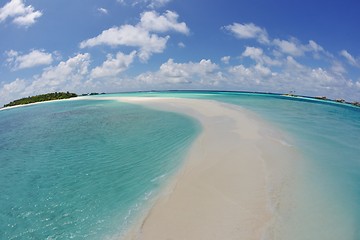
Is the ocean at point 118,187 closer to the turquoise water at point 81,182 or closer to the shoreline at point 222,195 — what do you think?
the turquoise water at point 81,182

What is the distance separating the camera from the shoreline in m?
4.86

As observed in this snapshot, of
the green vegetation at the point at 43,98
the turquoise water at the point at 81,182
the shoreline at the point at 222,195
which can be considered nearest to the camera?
the shoreline at the point at 222,195

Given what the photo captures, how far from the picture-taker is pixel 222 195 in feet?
20.7

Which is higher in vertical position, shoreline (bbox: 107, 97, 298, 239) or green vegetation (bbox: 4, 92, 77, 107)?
green vegetation (bbox: 4, 92, 77, 107)

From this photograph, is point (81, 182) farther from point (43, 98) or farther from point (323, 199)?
point (43, 98)

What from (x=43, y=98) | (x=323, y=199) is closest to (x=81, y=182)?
(x=323, y=199)

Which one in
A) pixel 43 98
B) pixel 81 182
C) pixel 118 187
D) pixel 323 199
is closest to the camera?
pixel 323 199

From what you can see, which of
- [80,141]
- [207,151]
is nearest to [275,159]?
[207,151]

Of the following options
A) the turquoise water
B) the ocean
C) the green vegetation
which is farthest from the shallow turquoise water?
the green vegetation

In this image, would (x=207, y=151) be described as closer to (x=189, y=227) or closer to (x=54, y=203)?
(x=189, y=227)

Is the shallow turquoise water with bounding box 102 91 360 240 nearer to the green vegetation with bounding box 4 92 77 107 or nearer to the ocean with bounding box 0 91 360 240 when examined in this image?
the ocean with bounding box 0 91 360 240

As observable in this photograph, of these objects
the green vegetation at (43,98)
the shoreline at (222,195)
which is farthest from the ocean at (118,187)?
the green vegetation at (43,98)

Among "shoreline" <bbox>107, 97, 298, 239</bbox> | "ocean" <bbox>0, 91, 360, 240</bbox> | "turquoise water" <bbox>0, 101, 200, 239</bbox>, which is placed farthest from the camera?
"turquoise water" <bbox>0, 101, 200, 239</bbox>

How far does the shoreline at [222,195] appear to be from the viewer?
16.0ft
